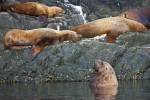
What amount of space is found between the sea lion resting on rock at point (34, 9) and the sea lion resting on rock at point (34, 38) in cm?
453

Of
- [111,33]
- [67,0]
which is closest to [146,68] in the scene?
[111,33]

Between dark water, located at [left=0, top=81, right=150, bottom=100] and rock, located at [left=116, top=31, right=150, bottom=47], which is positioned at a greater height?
rock, located at [left=116, top=31, right=150, bottom=47]

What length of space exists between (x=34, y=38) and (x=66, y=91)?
6.67 metres

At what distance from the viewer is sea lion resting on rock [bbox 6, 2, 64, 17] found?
28266mm

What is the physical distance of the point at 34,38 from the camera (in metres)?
23.6

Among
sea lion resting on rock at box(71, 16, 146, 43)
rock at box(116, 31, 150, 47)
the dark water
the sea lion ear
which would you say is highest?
sea lion resting on rock at box(71, 16, 146, 43)

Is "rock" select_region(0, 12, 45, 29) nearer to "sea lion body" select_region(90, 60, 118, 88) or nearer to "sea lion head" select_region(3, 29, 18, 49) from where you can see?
"sea lion head" select_region(3, 29, 18, 49)

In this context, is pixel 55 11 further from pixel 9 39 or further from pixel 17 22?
pixel 9 39

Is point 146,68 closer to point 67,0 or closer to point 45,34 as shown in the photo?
point 45,34

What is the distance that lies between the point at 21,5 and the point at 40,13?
100cm

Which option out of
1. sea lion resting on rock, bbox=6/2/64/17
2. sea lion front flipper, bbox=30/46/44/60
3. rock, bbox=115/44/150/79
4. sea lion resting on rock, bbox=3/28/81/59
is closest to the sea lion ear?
sea lion front flipper, bbox=30/46/44/60

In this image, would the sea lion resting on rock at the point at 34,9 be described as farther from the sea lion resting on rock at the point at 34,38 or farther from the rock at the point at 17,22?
the sea lion resting on rock at the point at 34,38

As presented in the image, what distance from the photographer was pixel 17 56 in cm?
2278

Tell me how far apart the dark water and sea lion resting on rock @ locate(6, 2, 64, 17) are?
26.9ft
